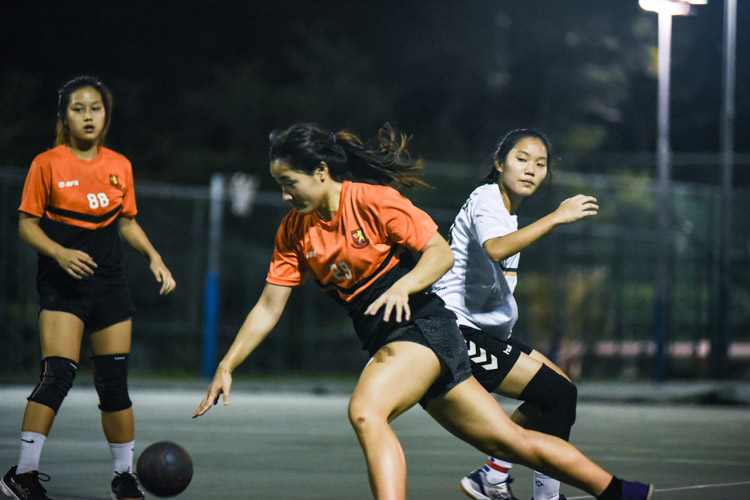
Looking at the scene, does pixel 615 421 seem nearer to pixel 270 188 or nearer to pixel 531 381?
pixel 531 381

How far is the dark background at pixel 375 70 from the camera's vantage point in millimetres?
34906

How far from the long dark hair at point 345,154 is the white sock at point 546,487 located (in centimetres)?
155

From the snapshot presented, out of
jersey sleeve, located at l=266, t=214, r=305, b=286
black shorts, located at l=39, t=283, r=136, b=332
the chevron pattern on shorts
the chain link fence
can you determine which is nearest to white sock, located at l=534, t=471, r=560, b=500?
the chevron pattern on shorts

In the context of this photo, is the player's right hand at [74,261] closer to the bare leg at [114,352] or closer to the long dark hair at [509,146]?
the bare leg at [114,352]

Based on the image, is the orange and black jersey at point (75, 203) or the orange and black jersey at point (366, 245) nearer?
the orange and black jersey at point (366, 245)

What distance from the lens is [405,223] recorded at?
534 centimetres

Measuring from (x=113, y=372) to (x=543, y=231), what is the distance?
8.22ft

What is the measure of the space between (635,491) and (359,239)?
1.55 meters

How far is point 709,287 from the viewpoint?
22.1 metres

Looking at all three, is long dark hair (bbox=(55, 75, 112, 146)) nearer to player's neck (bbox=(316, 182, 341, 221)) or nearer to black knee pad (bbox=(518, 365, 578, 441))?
player's neck (bbox=(316, 182, 341, 221))

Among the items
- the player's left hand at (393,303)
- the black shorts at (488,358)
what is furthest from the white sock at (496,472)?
the player's left hand at (393,303)

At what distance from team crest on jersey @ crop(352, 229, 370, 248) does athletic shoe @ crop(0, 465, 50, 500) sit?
223 centimetres

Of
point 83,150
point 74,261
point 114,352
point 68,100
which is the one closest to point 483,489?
point 114,352

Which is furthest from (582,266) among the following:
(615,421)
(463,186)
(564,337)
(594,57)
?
(594,57)
